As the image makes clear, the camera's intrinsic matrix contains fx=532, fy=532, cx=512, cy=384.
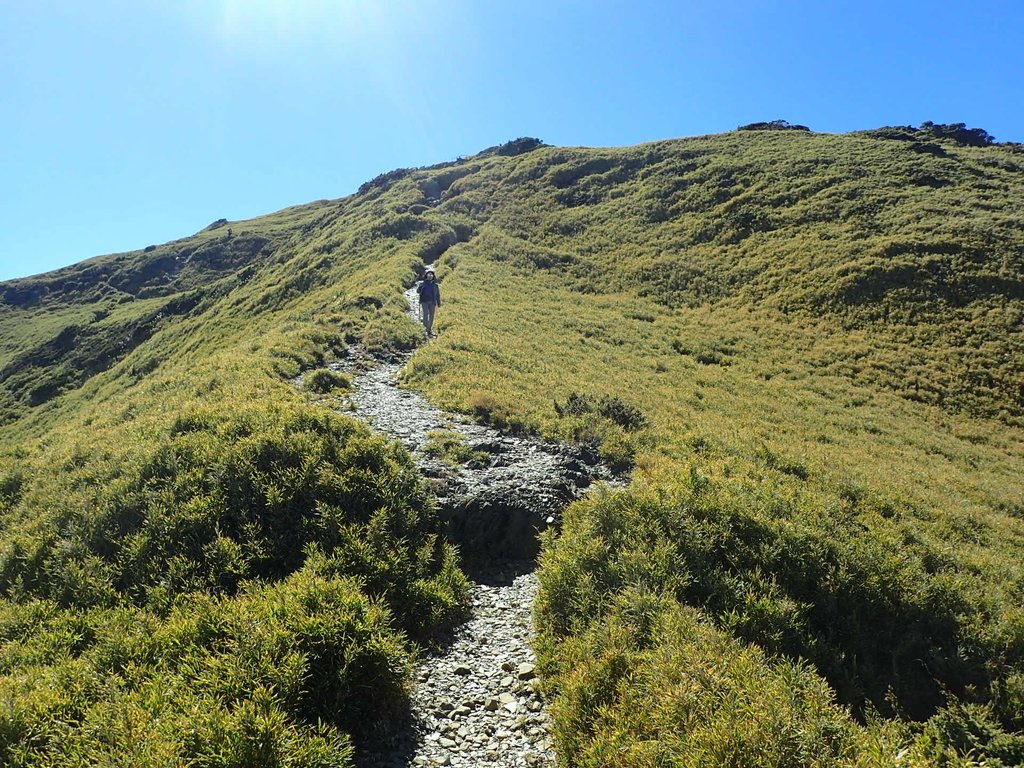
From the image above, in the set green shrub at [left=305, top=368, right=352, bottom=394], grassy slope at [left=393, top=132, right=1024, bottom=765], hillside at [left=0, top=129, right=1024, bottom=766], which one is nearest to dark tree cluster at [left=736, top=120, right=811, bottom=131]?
grassy slope at [left=393, top=132, right=1024, bottom=765]

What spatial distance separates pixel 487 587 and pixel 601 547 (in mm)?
2429

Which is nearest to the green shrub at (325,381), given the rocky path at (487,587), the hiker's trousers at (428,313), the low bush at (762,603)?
the rocky path at (487,587)

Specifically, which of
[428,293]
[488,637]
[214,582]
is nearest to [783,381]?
[428,293]

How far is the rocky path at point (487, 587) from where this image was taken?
6668 millimetres

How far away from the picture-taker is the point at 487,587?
1025cm

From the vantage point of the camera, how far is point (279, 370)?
19797 millimetres

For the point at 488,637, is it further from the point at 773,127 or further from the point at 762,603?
the point at 773,127

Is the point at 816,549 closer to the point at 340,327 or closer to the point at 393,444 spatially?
the point at 393,444

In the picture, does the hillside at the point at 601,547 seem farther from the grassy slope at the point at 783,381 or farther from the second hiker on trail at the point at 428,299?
the second hiker on trail at the point at 428,299

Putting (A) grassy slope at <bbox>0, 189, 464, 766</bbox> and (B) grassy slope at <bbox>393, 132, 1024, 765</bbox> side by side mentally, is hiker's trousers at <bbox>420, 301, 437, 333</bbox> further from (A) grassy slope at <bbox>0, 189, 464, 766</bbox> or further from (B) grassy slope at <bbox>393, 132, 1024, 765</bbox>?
(A) grassy slope at <bbox>0, 189, 464, 766</bbox>

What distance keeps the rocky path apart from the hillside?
19.3 inches

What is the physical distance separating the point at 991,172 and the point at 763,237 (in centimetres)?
2752

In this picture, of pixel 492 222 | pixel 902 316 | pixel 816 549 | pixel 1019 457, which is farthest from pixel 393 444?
pixel 492 222

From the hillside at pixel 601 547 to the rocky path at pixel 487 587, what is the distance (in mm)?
491
